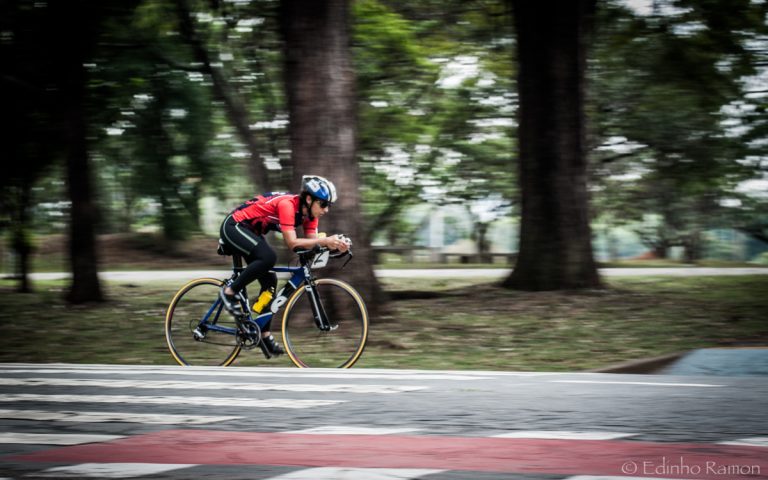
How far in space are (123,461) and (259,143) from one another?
22.2 m

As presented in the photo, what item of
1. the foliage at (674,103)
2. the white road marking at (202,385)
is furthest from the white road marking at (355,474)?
the foliage at (674,103)

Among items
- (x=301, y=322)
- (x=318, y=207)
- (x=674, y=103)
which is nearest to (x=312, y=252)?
(x=318, y=207)

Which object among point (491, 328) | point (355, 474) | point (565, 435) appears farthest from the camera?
point (491, 328)

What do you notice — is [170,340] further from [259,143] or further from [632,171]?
[632,171]

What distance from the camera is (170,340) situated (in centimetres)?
1032

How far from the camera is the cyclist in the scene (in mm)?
9023

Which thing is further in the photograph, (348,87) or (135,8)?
(135,8)

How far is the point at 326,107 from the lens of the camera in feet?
41.3

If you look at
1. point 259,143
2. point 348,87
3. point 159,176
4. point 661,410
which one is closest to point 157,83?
point 159,176

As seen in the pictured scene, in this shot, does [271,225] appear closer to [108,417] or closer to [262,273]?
[262,273]

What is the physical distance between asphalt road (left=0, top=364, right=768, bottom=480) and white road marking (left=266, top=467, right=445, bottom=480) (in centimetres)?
1

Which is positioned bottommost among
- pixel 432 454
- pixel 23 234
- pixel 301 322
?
pixel 23 234

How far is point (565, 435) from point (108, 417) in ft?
8.60

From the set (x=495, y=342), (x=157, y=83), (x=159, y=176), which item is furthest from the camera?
(x=159, y=176)
